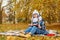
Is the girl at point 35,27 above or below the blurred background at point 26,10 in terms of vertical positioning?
below

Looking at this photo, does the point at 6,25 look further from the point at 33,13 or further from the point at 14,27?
the point at 33,13

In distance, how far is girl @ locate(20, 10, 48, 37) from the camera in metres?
2.24

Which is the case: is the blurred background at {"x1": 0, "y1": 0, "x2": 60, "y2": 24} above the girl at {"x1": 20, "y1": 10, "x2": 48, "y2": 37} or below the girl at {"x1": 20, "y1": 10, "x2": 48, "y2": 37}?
above

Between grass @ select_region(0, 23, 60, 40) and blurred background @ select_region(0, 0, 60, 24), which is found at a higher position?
blurred background @ select_region(0, 0, 60, 24)

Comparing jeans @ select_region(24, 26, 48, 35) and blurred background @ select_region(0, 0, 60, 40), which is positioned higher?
blurred background @ select_region(0, 0, 60, 40)

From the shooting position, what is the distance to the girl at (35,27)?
7.36ft

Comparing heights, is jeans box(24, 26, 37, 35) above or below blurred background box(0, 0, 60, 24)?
below

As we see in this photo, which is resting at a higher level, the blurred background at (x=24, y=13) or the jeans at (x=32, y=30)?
the blurred background at (x=24, y=13)

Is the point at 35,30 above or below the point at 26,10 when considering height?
below

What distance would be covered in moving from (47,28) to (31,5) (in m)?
0.32

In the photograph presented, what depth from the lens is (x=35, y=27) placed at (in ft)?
7.38

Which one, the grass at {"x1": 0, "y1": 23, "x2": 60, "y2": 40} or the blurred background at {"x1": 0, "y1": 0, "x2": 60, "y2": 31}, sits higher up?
the blurred background at {"x1": 0, "y1": 0, "x2": 60, "y2": 31}

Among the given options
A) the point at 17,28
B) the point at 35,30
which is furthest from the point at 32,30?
the point at 17,28

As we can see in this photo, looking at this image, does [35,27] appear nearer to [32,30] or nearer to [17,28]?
[32,30]
